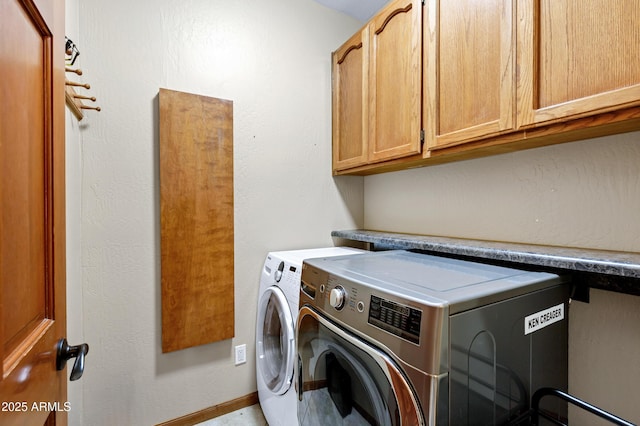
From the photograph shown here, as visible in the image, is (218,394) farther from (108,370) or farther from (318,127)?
(318,127)

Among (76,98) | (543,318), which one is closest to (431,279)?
(543,318)

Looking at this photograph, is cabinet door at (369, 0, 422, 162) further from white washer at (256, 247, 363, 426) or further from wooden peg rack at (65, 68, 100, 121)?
wooden peg rack at (65, 68, 100, 121)

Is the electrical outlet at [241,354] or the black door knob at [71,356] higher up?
the black door knob at [71,356]

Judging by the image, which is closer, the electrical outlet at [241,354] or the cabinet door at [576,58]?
the cabinet door at [576,58]

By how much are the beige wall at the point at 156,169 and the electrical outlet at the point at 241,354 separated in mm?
39

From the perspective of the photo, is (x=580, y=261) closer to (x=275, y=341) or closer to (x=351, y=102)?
(x=275, y=341)

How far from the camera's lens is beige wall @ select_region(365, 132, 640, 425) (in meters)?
1.09

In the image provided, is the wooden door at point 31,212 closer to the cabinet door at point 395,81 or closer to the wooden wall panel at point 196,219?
the wooden wall panel at point 196,219

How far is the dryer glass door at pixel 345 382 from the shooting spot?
2.56 ft

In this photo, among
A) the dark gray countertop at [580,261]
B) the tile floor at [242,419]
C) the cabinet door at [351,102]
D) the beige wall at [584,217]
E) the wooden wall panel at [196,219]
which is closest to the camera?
the dark gray countertop at [580,261]

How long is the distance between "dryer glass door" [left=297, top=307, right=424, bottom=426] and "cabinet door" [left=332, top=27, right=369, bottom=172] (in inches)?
44.4

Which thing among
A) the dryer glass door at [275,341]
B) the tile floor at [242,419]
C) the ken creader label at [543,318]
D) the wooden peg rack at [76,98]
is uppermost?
the wooden peg rack at [76,98]

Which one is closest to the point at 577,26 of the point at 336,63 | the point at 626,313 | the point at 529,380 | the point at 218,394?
the point at 626,313

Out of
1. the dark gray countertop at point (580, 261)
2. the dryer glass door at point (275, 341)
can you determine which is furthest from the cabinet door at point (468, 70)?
the dryer glass door at point (275, 341)
